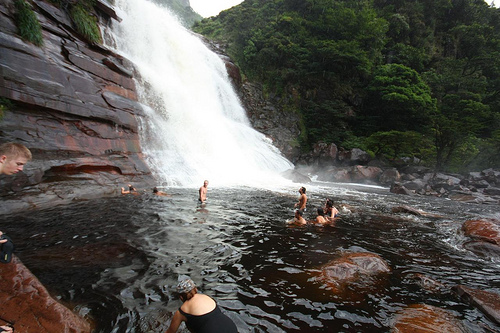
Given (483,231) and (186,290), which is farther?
(483,231)

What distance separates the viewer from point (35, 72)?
8.69 meters

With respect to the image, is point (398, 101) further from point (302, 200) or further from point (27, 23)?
point (27, 23)

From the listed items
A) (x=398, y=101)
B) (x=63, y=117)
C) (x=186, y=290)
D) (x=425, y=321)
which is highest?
(x=398, y=101)

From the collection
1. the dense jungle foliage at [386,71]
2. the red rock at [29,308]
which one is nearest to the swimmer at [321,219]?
the red rock at [29,308]

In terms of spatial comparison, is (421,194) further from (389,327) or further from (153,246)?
(153,246)

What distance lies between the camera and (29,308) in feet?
8.45

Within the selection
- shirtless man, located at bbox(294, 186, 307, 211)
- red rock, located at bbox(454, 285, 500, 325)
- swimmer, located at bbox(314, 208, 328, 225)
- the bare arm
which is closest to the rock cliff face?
shirtless man, located at bbox(294, 186, 307, 211)

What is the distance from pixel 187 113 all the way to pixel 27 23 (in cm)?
997

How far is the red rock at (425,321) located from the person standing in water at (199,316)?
7.44 feet

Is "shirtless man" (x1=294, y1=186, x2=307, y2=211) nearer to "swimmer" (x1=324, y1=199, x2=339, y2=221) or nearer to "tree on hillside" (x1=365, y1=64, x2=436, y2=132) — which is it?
"swimmer" (x1=324, y1=199, x2=339, y2=221)

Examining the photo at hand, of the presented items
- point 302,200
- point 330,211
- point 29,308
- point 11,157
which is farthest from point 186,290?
point 330,211

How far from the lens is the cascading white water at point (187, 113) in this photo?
13.9 meters

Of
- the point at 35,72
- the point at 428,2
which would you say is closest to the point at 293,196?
the point at 35,72

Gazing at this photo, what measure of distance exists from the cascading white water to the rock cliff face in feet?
5.76
